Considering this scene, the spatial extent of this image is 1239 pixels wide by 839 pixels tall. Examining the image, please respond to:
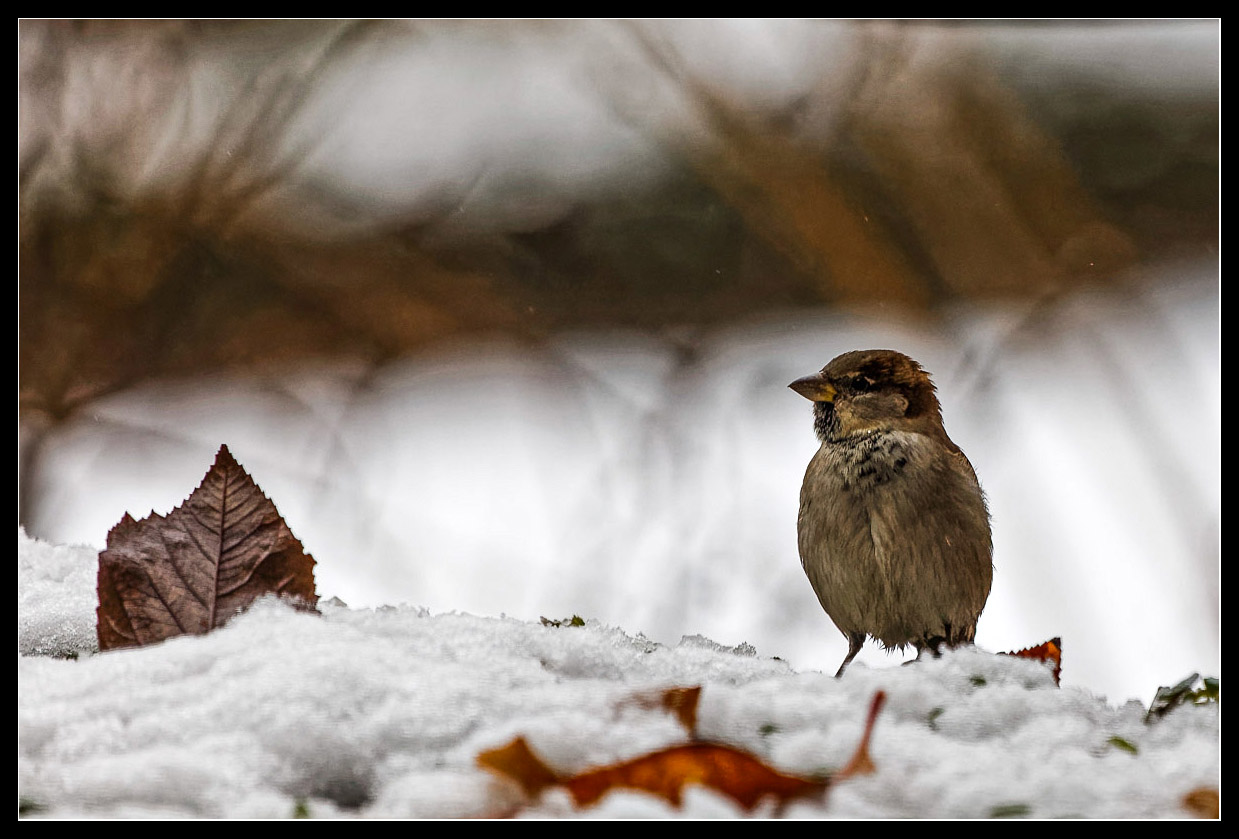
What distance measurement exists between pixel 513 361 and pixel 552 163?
39 cm

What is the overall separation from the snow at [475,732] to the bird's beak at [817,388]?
706 mm

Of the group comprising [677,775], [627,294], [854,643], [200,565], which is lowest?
[677,775]

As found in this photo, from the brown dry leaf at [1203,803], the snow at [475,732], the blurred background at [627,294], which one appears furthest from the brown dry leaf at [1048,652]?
the brown dry leaf at [1203,803]

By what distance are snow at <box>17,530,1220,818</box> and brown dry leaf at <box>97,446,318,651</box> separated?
0.03 meters

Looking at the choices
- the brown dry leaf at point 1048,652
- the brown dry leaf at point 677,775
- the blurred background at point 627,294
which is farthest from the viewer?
the blurred background at point 627,294

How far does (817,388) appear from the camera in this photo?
1.76 meters

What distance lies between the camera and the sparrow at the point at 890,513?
1.67 m

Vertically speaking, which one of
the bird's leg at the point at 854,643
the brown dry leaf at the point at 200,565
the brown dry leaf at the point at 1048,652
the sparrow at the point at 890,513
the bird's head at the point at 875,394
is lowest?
the brown dry leaf at the point at 200,565

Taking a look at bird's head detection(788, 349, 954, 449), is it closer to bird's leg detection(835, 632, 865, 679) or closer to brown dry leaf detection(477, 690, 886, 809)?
bird's leg detection(835, 632, 865, 679)

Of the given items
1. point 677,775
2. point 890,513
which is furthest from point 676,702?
point 890,513

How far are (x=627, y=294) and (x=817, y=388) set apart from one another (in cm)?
33

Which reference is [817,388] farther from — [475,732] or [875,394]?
[475,732]

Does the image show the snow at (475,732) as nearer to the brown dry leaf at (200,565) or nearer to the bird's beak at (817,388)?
the brown dry leaf at (200,565)
